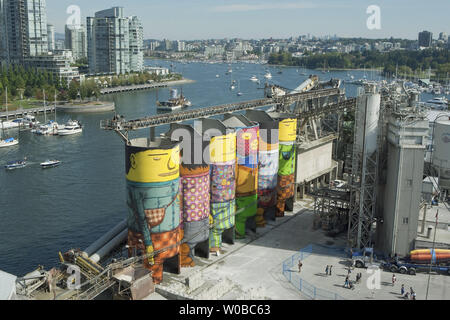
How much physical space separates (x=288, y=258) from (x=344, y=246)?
3.30m

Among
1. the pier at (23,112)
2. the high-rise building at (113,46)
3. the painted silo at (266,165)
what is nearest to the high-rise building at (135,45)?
the high-rise building at (113,46)

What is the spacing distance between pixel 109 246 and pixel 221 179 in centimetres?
578

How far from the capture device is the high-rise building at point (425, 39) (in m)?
182

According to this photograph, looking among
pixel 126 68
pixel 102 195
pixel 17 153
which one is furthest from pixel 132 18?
pixel 102 195

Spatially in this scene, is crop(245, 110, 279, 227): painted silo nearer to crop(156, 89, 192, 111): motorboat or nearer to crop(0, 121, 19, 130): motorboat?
crop(0, 121, 19, 130): motorboat

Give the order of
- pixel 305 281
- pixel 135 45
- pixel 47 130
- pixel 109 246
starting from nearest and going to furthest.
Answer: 1. pixel 305 281
2. pixel 109 246
3. pixel 47 130
4. pixel 135 45

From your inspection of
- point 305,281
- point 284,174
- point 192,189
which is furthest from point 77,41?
point 305,281

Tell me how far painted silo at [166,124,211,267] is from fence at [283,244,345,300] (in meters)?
3.99

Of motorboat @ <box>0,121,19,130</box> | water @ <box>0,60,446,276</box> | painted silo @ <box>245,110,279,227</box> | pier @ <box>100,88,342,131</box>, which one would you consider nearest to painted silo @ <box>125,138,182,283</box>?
pier @ <box>100,88,342,131</box>

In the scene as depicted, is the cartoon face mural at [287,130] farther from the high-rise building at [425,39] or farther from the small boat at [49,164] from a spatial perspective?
the high-rise building at [425,39]

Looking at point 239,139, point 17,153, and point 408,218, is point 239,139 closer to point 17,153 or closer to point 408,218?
point 408,218

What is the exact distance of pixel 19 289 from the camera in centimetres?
1784

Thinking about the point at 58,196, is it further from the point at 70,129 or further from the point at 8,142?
the point at 70,129

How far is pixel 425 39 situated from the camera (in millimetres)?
188375
